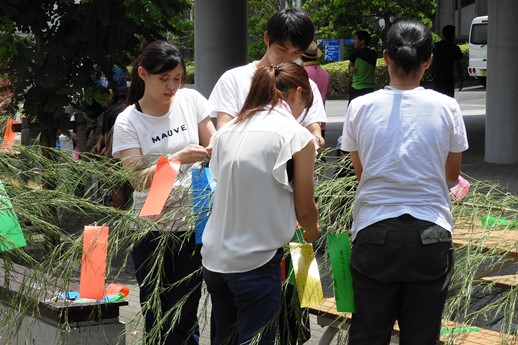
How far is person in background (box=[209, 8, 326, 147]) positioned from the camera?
171 inches

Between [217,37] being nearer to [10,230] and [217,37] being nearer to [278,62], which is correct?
[278,62]

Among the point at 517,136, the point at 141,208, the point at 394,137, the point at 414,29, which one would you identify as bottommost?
the point at 517,136

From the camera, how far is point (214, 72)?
11.1 m

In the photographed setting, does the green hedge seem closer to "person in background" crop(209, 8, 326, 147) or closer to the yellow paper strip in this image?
"person in background" crop(209, 8, 326, 147)

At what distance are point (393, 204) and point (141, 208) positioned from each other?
4.26ft

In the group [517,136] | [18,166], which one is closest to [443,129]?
[18,166]

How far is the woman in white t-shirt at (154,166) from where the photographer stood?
13.7 ft

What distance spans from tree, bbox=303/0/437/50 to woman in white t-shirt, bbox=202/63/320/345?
80.2 feet

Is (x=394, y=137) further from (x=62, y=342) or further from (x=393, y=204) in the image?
(x=62, y=342)

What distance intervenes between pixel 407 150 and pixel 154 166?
3.98 ft

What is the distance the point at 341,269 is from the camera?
11.6 feet

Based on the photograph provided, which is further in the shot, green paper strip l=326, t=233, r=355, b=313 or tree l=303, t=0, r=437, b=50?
tree l=303, t=0, r=437, b=50

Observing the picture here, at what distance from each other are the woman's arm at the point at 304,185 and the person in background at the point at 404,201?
0.53ft

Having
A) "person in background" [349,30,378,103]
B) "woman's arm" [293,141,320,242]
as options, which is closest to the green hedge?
"person in background" [349,30,378,103]
